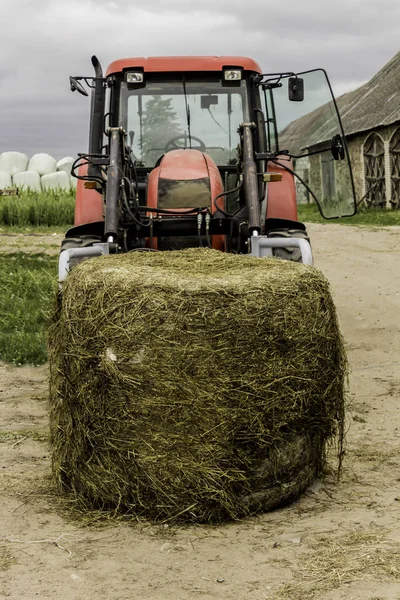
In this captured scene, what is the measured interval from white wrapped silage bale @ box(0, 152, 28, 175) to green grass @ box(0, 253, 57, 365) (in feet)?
95.2

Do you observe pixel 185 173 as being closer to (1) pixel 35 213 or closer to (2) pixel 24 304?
(2) pixel 24 304

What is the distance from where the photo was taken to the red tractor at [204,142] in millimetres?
6367

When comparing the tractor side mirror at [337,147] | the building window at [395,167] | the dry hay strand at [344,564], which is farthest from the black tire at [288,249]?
the building window at [395,167]

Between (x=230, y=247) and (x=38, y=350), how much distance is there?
3.18 m

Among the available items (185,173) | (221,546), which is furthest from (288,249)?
(221,546)

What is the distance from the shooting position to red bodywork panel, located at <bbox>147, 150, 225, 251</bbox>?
247 inches

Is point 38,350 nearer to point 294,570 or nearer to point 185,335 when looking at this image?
point 185,335

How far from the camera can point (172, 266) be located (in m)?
4.77

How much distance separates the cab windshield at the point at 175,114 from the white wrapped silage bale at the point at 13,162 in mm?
36037

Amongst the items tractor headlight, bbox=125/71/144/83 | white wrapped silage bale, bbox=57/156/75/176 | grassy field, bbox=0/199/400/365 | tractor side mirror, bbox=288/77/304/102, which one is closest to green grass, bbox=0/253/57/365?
grassy field, bbox=0/199/400/365

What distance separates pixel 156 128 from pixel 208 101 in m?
0.46

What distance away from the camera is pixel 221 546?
163 inches

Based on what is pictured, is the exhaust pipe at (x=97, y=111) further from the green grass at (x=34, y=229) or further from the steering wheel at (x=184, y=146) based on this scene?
the green grass at (x=34, y=229)

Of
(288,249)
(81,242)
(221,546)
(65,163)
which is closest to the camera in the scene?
(221,546)
